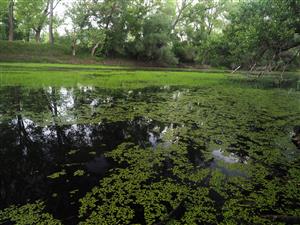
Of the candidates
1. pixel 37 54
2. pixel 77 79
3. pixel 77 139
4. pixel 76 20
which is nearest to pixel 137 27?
pixel 76 20

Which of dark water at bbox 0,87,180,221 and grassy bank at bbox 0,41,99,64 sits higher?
grassy bank at bbox 0,41,99,64

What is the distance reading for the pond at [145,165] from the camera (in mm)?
4164

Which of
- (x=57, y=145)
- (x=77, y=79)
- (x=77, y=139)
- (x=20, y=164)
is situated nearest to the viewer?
(x=20, y=164)

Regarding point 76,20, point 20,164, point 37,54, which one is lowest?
point 20,164

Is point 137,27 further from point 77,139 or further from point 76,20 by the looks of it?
point 77,139

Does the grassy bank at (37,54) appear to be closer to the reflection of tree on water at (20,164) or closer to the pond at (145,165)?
the pond at (145,165)

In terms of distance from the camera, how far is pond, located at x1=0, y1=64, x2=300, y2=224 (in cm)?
416

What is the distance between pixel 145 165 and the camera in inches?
231

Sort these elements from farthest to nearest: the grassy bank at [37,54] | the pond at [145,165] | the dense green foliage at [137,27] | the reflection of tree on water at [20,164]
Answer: the dense green foliage at [137,27], the grassy bank at [37,54], the reflection of tree on water at [20,164], the pond at [145,165]

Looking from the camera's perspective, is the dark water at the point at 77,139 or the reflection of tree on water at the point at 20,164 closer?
the reflection of tree on water at the point at 20,164

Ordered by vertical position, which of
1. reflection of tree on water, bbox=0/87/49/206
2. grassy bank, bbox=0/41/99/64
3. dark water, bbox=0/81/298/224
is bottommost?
reflection of tree on water, bbox=0/87/49/206

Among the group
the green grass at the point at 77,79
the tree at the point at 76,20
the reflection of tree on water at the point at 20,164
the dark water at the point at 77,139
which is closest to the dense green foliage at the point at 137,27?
the tree at the point at 76,20

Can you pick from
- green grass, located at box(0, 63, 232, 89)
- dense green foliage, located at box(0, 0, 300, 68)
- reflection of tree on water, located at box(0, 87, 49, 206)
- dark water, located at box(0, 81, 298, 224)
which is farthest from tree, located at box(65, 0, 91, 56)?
reflection of tree on water, located at box(0, 87, 49, 206)

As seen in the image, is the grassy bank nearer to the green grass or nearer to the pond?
the green grass
